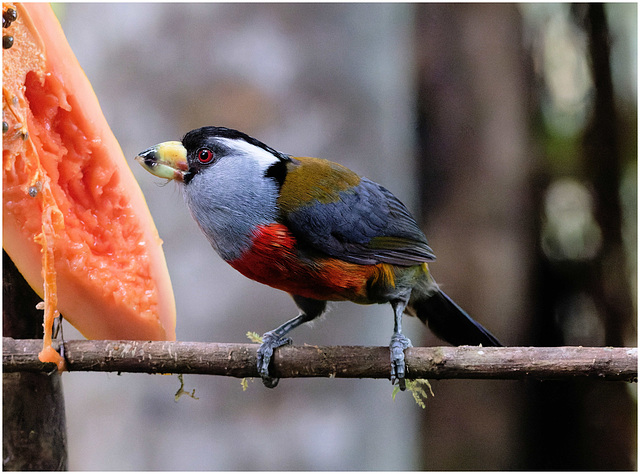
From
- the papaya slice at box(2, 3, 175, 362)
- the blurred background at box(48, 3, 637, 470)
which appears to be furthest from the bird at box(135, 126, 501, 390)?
the blurred background at box(48, 3, 637, 470)

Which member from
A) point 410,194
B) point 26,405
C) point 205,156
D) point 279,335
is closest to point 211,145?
point 205,156

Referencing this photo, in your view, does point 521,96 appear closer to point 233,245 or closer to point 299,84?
point 299,84

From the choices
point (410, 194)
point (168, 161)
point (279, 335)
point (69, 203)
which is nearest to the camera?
point (168, 161)

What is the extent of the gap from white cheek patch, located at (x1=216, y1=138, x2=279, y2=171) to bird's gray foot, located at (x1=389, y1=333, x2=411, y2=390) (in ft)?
1.19

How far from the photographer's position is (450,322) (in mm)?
1192

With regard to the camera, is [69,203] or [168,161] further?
[69,203]

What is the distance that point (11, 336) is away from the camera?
933mm

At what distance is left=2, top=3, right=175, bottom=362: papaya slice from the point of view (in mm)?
863

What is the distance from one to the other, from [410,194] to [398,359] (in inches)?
45.3

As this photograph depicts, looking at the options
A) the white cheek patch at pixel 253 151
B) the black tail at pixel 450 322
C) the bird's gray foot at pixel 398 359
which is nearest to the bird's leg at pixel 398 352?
the bird's gray foot at pixel 398 359

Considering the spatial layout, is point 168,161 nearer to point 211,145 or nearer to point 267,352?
point 211,145

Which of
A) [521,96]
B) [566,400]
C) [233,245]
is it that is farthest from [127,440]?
[521,96]

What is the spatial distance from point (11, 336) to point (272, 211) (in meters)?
0.47

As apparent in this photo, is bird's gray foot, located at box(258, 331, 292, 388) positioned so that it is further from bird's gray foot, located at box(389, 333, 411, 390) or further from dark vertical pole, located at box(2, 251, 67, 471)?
dark vertical pole, located at box(2, 251, 67, 471)
